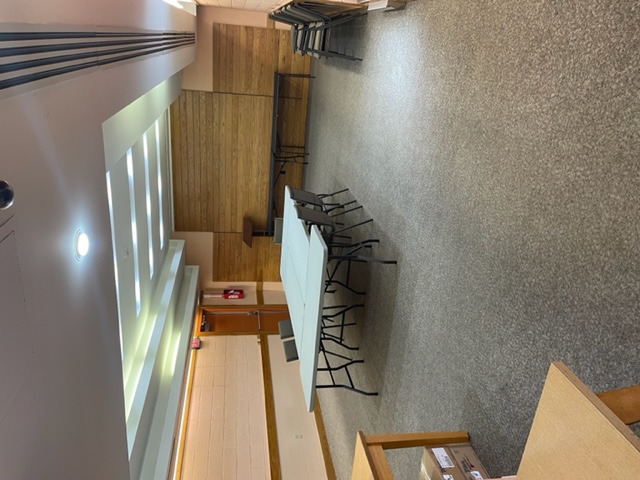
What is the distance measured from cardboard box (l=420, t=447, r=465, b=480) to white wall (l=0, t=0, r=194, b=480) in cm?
128

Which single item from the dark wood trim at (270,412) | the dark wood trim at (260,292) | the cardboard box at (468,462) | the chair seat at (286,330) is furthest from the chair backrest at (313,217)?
the dark wood trim at (260,292)

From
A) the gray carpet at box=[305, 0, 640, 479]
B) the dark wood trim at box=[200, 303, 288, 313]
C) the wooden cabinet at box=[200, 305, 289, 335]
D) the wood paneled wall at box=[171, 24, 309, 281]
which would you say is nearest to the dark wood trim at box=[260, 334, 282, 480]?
the wooden cabinet at box=[200, 305, 289, 335]

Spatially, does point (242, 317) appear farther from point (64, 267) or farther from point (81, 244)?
point (64, 267)

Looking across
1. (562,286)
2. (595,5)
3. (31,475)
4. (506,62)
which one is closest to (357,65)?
(506,62)

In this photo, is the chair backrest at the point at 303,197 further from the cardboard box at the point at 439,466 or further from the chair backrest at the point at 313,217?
the cardboard box at the point at 439,466

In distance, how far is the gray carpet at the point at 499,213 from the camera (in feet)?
3.68

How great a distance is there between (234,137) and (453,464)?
5.05 m

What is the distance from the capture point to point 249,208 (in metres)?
6.33

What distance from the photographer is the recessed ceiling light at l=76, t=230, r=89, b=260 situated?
1655 millimetres

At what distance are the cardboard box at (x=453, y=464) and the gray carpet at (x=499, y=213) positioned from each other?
0.05 m

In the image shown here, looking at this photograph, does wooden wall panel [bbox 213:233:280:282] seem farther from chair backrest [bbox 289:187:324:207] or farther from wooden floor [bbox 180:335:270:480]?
chair backrest [bbox 289:187:324:207]

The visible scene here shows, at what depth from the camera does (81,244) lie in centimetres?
169

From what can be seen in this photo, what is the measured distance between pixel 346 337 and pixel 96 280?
216 centimetres

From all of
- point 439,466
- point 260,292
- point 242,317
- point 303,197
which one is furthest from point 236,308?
point 439,466
